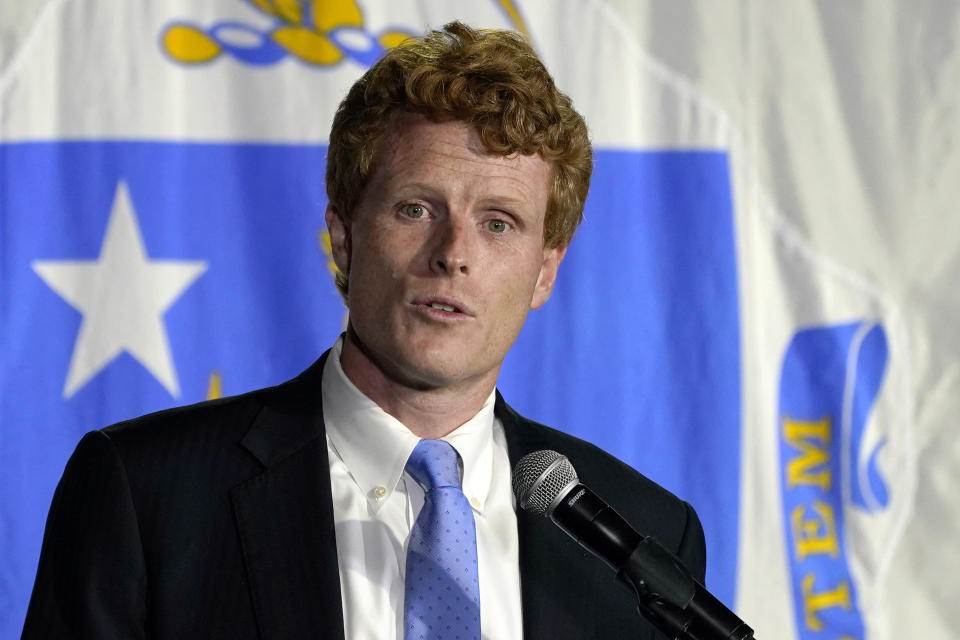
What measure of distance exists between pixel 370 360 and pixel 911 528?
1.53m

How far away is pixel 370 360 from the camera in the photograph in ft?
5.16

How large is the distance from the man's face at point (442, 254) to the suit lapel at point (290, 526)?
0.15m

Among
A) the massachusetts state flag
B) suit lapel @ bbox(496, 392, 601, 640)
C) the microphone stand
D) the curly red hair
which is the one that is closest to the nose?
the curly red hair

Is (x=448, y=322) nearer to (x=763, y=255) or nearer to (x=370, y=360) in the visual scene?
(x=370, y=360)

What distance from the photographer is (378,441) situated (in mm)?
1532

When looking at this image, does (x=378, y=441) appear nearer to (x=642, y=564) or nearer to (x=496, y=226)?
(x=496, y=226)

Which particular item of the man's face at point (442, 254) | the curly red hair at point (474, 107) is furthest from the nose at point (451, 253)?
the curly red hair at point (474, 107)

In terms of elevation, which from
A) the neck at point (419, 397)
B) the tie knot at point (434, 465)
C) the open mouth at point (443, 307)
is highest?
the open mouth at point (443, 307)

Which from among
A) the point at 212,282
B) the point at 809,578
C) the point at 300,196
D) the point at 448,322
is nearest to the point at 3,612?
the point at 212,282

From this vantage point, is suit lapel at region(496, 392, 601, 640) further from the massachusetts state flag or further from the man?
the massachusetts state flag

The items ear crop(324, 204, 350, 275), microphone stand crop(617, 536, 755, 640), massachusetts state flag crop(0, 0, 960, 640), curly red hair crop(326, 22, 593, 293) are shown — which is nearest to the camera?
microphone stand crop(617, 536, 755, 640)

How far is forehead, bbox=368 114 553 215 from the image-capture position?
5.08 ft

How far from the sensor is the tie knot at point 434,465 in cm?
149

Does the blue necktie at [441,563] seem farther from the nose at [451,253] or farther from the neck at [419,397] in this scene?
the nose at [451,253]
